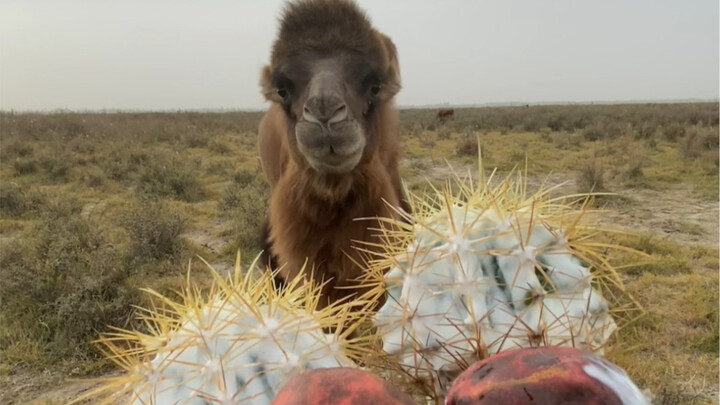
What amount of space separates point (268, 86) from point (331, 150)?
1089 millimetres

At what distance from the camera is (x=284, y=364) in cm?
115

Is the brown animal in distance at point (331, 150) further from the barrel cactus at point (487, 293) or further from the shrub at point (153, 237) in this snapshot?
the shrub at point (153, 237)

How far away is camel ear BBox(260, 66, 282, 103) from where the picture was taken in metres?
3.70

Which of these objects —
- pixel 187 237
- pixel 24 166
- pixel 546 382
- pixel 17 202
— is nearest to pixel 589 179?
pixel 187 237

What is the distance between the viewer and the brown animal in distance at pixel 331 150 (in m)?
3.20

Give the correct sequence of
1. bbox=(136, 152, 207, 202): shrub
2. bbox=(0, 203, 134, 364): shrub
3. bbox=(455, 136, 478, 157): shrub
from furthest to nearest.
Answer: bbox=(455, 136, 478, 157): shrub → bbox=(136, 152, 207, 202): shrub → bbox=(0, 203, 134, 364): shrub

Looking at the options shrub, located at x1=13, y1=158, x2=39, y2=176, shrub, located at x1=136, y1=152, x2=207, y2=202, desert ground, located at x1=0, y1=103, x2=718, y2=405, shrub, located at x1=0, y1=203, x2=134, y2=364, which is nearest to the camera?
desert ground, located at x1=0, y1=103, x2=718, y2=405

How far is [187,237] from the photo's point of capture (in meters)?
9.78

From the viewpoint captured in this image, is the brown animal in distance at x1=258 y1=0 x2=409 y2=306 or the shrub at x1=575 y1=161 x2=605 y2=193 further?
the shrub at x1=575 y1=161 x2=605 y2=193

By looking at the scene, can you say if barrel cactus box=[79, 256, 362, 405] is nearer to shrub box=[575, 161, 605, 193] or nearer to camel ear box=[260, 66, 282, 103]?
camel ear box=[260, 66, 282, 103]

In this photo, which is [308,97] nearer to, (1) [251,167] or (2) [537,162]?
(1) [251,167]

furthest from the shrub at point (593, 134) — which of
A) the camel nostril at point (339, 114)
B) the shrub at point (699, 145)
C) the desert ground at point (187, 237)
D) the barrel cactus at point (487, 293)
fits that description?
the barrel cactus at point (487, 293)

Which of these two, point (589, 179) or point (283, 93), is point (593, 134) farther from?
point (283, 93)


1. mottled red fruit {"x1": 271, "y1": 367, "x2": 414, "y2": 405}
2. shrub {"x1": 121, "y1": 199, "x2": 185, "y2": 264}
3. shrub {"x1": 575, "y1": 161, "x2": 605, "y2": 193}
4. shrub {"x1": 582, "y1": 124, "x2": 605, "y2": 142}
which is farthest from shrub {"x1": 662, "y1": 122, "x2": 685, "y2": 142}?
mottled red fruit {"x1": 271, "y1": 367, "x2": 414, "y2": 405}
